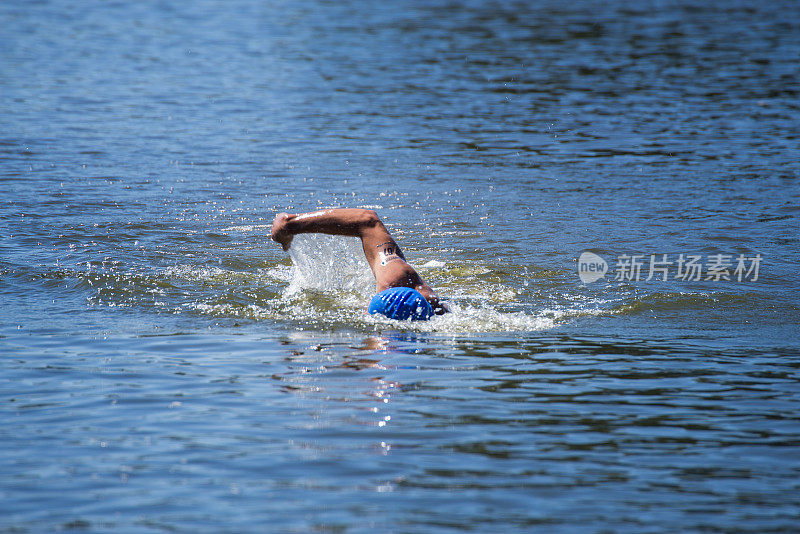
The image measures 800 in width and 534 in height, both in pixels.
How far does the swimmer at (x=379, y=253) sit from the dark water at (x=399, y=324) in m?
0.25

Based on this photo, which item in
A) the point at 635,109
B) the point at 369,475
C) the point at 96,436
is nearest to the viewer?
the point at 369,475

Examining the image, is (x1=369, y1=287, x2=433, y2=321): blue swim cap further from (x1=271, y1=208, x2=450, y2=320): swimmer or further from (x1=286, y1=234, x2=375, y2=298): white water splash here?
(x1=286, y1=234, x2=375, y2=298): white water splash

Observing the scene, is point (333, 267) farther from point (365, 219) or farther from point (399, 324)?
point (399, 324)

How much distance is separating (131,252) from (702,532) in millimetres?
8385

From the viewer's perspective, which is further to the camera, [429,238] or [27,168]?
[27,168]

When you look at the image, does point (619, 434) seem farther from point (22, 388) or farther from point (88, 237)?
point (88, 237)

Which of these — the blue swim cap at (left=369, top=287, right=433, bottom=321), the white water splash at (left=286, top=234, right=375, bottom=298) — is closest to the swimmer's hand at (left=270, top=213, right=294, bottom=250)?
the white water splash at (left=286, top=234, right=375, bottom=298)

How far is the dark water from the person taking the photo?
552cm

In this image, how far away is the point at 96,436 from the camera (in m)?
6.30

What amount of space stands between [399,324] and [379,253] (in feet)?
2.84

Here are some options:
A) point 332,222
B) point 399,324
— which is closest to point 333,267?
point 332,222

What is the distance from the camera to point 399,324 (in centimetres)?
902

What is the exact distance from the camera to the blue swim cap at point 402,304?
8891 mm

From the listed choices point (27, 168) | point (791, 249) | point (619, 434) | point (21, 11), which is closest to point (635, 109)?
point (791, 249)
